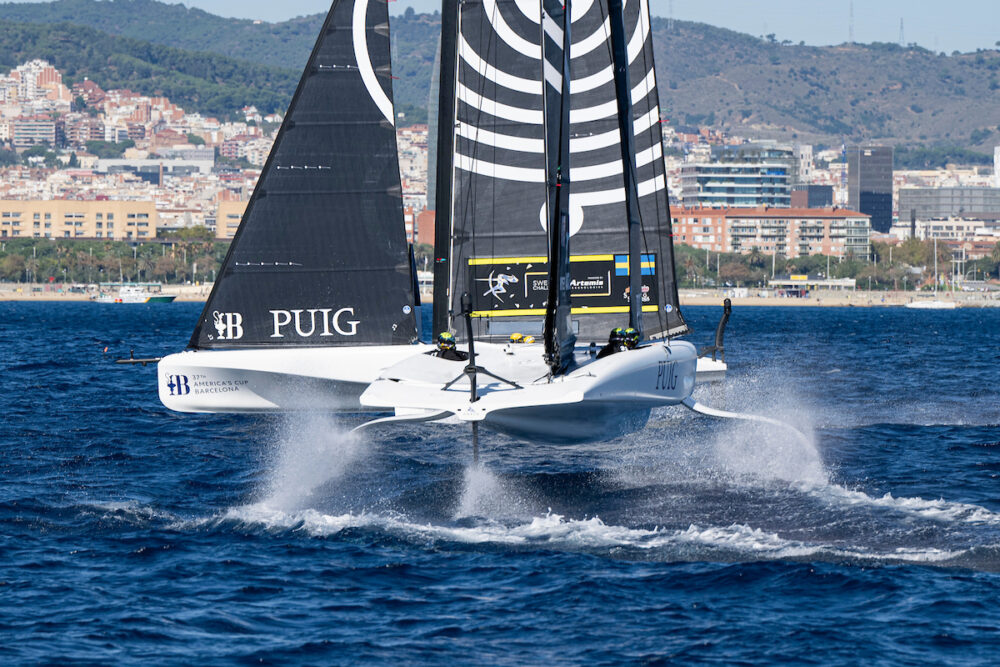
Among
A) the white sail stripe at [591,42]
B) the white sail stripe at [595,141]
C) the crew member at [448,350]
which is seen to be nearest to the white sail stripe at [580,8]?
the white sail stripe at [591,42]

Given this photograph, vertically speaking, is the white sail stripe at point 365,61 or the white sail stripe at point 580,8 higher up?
the white sail stripe at point 580,8

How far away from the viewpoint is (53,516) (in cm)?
1834

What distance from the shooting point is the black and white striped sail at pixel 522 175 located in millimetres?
25297

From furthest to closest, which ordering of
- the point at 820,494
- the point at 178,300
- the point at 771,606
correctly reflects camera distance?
the point at 178,300 < the point at 820,494 < the point at 771,606

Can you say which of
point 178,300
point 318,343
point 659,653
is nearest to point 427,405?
A: point 659,653

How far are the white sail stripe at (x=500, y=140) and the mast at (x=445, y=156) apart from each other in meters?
0.65

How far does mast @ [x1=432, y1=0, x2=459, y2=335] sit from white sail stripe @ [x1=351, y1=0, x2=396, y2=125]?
98 centimetres

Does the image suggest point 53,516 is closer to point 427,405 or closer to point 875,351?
point 427,405

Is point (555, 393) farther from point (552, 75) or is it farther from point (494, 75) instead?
point (494, 75)

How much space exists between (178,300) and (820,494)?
178774 mm

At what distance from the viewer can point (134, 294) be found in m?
180

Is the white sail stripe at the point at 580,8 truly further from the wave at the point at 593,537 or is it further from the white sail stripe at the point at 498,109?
the wave at the point at 593,537

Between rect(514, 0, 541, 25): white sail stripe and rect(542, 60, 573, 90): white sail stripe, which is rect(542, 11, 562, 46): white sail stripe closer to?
rect(542, 60, 573, 90): white sail stripe

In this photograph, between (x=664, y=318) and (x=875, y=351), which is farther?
(x=875, y=351)
